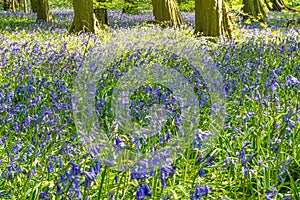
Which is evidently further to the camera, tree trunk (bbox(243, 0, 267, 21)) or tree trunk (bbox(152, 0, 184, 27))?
tree trunk (bbox(243, 0, 267, 21))

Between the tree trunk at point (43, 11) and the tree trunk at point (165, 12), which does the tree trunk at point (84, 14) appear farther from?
the tree trunk at point (43, 11)

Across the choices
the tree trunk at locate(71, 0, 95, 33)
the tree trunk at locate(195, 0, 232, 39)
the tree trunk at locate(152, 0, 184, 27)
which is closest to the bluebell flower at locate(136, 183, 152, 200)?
the tree trunk at locate(195, 0, 232, 39)

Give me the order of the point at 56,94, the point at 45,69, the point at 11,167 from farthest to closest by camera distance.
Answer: the point at 45,69
the point at 56,94
the point at 11,167

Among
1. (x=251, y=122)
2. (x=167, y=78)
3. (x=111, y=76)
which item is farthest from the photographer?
(x=111, y=76)

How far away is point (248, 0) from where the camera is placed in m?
16.4

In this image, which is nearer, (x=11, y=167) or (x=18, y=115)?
(x=11, y=167)

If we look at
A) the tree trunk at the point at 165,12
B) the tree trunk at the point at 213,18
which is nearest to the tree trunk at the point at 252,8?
the tree trunk at the point at 165,12

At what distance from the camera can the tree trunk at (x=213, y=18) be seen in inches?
373

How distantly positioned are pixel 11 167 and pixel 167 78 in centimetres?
282

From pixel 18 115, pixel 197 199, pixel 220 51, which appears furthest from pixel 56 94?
pixel 220 51

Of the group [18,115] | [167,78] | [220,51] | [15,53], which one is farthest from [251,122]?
[15,53]

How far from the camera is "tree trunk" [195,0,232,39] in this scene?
31.1ft

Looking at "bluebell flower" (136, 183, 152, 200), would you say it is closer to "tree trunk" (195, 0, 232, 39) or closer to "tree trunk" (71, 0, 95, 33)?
"tree trunk" (195, 0, 232, 39)

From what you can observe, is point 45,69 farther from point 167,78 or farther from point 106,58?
point 167,78
